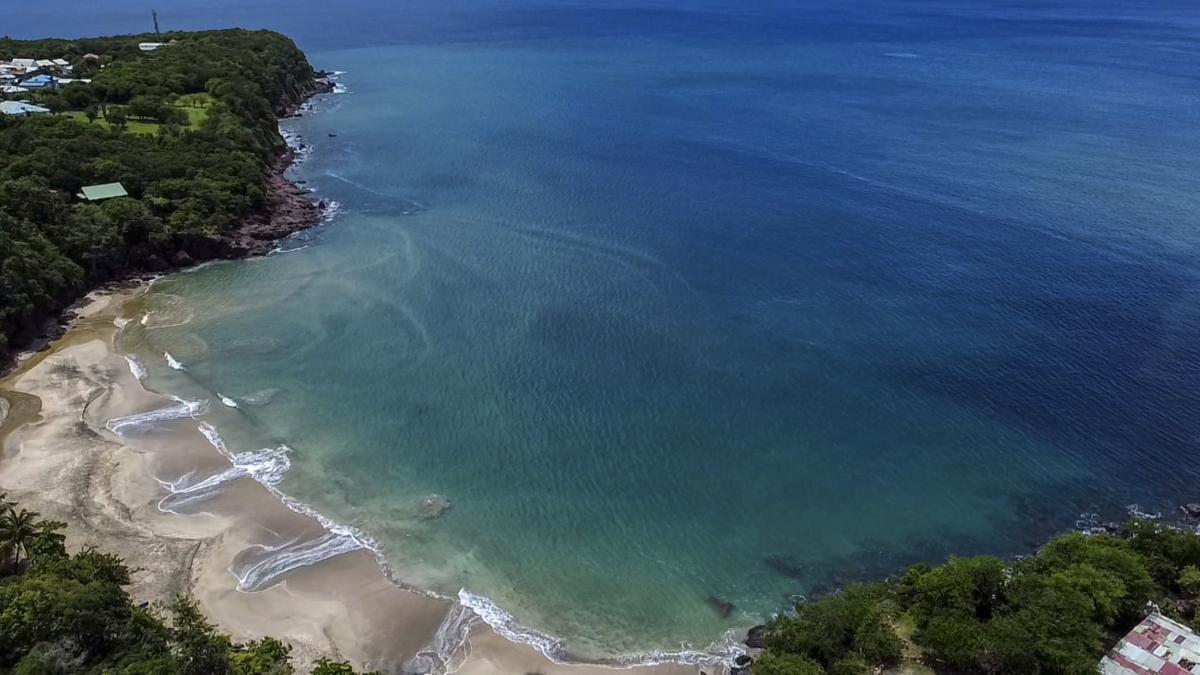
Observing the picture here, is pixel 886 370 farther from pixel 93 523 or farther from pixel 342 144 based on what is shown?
pixel 342 144

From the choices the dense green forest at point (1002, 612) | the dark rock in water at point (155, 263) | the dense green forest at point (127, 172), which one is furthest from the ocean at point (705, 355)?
the dense green forest at point (127, 172)

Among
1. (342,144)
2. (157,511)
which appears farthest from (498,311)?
(342,144)

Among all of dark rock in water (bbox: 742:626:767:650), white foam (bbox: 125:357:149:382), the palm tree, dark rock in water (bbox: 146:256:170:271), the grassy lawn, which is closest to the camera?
the palm tree

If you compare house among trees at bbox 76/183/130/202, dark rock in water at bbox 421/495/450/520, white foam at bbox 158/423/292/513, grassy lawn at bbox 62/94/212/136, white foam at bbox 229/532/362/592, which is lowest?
white foam at bbox 229/532/362/592

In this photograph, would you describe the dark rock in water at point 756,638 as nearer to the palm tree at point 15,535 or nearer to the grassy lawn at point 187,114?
the palm tree at point 15,535

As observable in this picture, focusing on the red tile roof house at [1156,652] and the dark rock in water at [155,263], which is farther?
the dark rock in water at [155,263]

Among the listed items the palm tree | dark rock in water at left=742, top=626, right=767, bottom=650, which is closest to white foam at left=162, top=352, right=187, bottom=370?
the palm tree

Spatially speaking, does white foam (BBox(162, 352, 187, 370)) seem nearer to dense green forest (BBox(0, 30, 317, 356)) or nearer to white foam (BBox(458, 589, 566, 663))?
dense green forest (BBox(0, 30, 317, 356))
